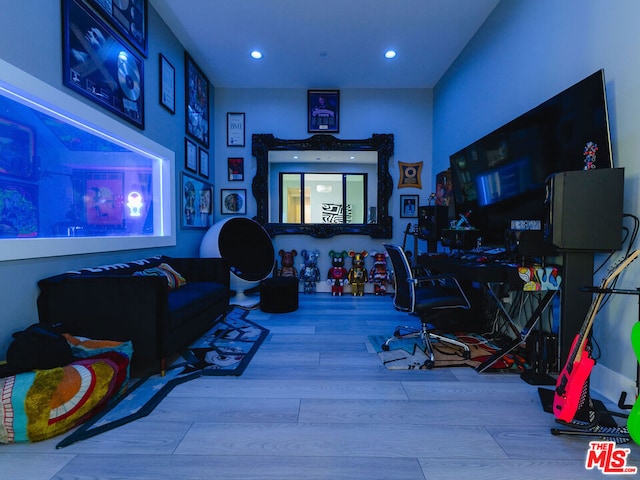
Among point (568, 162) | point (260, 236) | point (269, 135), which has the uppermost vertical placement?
point (269, 135)

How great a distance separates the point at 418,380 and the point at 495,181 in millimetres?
1899

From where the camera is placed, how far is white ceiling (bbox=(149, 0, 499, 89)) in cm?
294

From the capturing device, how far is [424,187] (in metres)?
4.71

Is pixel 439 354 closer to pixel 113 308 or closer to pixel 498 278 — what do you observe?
pixel 498 278

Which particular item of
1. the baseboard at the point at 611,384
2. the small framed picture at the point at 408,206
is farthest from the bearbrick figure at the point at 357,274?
the baseboard at the point at 611,384

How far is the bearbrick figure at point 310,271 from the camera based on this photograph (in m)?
4.70

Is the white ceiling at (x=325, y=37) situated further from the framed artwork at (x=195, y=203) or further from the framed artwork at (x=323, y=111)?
the framed artwork at (x=195, y=203)

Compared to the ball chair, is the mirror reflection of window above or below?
above

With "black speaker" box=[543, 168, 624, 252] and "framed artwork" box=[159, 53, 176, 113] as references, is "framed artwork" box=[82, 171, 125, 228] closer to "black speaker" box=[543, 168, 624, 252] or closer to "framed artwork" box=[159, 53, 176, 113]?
"framed artwork" box=[159, 53, 176, 113]

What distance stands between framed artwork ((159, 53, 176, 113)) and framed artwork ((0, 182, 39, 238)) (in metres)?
1.81

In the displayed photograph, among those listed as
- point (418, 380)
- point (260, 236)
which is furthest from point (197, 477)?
point (260, 236)

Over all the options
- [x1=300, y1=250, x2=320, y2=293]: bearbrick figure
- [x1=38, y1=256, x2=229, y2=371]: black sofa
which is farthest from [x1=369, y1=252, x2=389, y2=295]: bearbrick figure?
[x1=38, y1=256, x2=229, y2=371]: black sofa

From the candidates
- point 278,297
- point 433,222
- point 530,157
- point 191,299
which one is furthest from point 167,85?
point 530,157

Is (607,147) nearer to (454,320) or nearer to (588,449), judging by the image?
(588,449)
